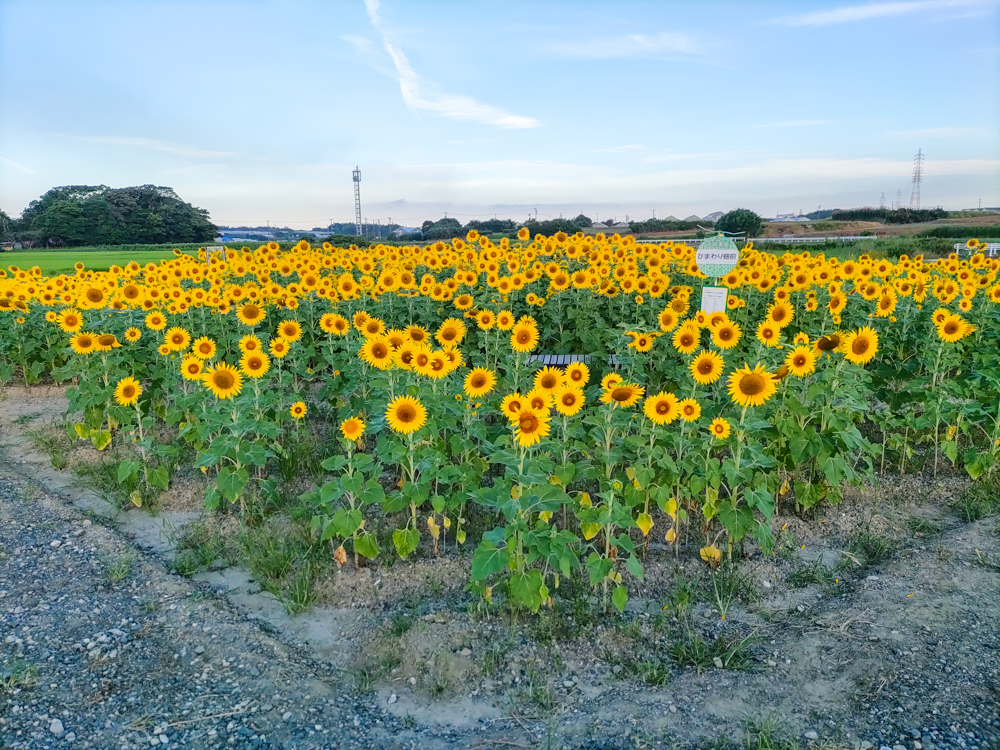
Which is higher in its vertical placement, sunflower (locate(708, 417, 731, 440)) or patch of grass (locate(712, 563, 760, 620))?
sunflower (locate(708, 417, 731, 440))

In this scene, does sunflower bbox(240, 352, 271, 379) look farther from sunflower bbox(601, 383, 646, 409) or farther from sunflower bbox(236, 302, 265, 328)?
sunflower bbox(601, 383, 646, 409)

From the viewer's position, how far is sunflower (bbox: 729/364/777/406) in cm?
416

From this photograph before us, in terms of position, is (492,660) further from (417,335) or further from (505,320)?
(505,320)

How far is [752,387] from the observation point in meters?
4.16

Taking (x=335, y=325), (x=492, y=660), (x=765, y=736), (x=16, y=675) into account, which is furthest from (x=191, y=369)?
(x=765, y=736)

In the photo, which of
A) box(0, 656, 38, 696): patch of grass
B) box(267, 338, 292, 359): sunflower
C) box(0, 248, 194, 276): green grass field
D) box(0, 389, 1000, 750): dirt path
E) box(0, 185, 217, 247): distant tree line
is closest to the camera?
box(0, 389, 1000, 750): dirt path

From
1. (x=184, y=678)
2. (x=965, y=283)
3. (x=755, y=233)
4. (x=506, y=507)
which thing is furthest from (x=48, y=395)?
(x=755, y=233)

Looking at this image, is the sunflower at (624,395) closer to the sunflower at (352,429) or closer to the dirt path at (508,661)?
the dirt path at (508,661)

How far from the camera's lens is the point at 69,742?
3.08 m

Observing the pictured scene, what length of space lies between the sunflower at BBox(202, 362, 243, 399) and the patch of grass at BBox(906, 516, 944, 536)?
5.40 m

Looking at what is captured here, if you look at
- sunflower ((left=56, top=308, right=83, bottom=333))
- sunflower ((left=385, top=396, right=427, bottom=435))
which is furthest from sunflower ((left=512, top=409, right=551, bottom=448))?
sunflower ((left=56, top=308, right=83, bottom=333))

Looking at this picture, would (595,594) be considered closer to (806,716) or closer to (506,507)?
(506,507)

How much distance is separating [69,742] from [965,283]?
8.52m

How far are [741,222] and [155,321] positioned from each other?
4853 centimetres
